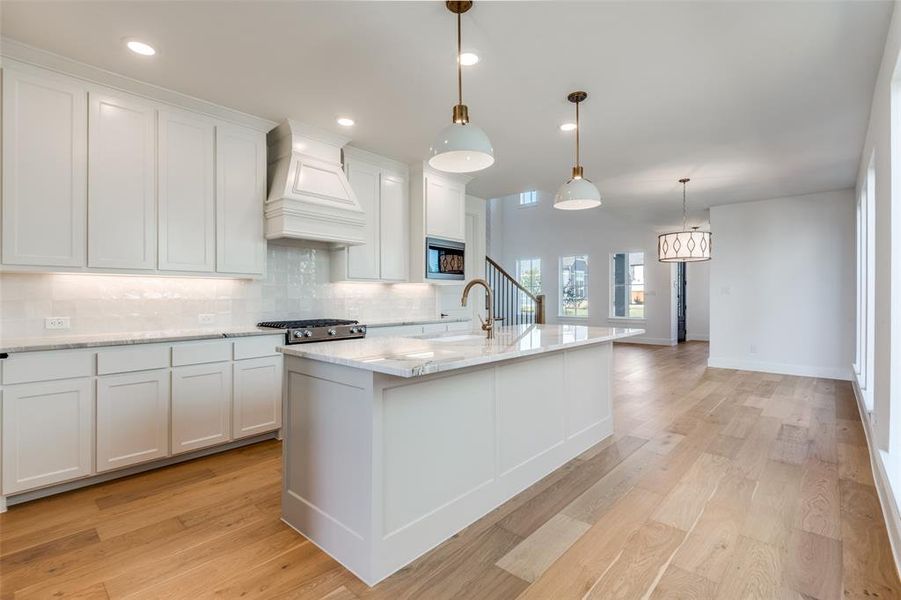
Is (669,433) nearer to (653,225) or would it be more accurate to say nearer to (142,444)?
(142,444)

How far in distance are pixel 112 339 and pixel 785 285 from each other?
7739 mm

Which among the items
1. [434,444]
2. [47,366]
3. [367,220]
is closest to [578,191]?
[434,444]

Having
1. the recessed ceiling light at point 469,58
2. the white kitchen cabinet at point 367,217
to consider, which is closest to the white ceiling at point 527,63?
the recessed ceiling light at point 469,58

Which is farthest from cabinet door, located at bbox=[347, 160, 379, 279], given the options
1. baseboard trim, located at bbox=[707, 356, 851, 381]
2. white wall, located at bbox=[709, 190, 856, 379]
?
baseboard trim, located at bbox=[707, 356, 851, 381]

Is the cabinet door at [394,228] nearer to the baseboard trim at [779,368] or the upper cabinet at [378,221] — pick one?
the upper cabinet at [378,221]

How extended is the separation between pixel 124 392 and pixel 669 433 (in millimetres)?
4044

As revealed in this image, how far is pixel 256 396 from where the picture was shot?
3377 millimetres

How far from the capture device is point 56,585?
5.85 ft

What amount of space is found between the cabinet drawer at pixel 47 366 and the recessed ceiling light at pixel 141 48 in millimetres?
1819

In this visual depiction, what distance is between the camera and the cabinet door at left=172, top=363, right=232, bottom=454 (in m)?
2.96

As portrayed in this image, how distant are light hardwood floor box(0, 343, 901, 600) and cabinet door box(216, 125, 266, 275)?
1529 mm

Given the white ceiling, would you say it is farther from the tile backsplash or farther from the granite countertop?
the granite countertop

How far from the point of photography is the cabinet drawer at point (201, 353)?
2945mm

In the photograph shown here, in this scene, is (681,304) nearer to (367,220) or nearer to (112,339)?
(367,220)
